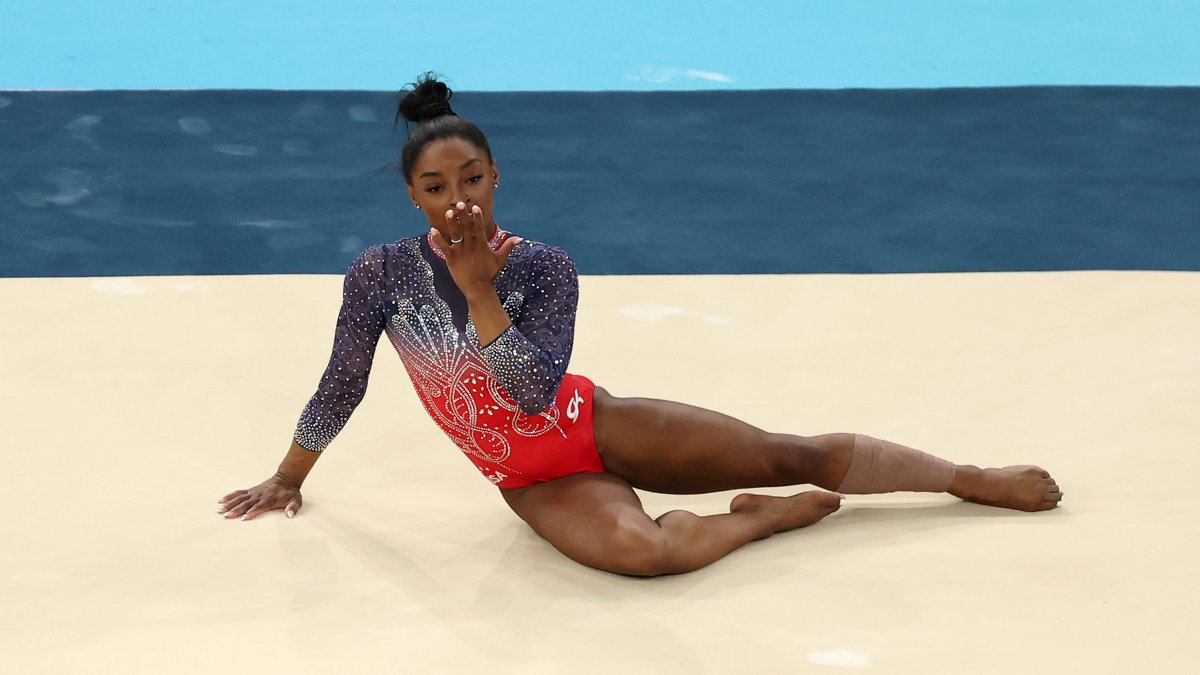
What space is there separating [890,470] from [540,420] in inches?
25.4

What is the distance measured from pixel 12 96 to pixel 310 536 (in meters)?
3.01

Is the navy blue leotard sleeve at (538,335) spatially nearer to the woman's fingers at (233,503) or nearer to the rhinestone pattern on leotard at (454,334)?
the rhinestone pattern on leotard at (454,334)

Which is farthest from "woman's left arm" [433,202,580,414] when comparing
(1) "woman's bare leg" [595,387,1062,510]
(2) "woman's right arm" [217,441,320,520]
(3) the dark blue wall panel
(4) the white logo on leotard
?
(3) the dark blue wall panel

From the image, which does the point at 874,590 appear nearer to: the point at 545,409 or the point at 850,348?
the point at 545,409

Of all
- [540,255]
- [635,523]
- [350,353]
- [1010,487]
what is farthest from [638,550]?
[1010,487]

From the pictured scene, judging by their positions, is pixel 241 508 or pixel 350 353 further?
pixel 241 508

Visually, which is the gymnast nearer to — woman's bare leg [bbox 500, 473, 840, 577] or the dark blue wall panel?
woman's bare leg [bbox 500, 473, 840, 577]

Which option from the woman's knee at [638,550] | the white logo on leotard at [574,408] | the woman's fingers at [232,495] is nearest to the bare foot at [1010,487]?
the woman's knee at [638,550]

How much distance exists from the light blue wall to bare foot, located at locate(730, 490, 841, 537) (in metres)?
2.75

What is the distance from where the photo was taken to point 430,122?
2258 mm

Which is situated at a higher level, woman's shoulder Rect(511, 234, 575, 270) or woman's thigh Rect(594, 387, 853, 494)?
woman's shoulder Rect(511, 234, 575, 270)

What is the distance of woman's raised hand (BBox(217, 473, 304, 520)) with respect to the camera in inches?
99.7

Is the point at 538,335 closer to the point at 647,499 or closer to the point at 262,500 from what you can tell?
the point at 647,499

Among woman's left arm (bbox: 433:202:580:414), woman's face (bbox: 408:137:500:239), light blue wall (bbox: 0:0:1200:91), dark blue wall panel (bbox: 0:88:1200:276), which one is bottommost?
woman's left arm (bbox: 433:202:580:414)
